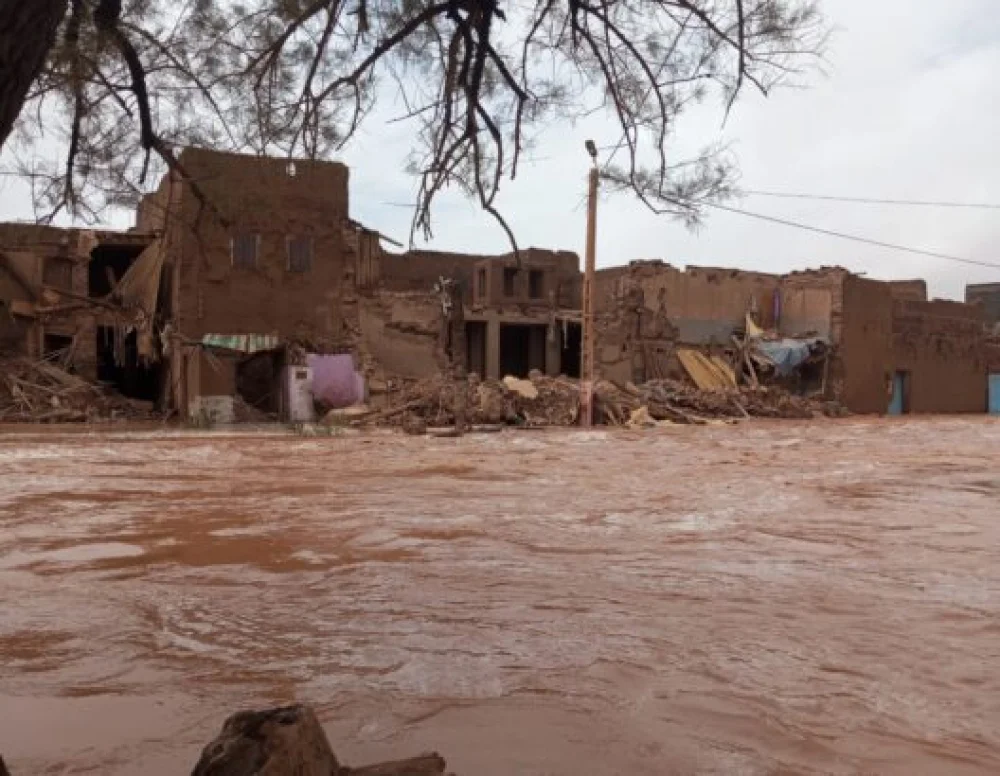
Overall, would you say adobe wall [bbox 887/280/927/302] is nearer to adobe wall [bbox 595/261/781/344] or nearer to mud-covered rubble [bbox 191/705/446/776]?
adobe wall [bbox 595/261/781/344]

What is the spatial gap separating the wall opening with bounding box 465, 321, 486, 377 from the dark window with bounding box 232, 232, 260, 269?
275 inches

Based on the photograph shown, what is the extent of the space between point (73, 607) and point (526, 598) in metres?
2.39

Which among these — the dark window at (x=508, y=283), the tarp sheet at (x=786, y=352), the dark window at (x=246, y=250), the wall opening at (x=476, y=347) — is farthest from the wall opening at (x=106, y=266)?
the tarp sheet at (x=786, y=352)

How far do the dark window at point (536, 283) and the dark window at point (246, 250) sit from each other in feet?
30.9

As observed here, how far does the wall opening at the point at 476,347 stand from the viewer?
28.5 metres

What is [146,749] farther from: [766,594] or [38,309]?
[38,309]

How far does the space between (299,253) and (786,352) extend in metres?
14.8

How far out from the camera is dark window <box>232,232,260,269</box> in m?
23.5

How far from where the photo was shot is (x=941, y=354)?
34.3 metres

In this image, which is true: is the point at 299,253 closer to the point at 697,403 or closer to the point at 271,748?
the point at 697,403

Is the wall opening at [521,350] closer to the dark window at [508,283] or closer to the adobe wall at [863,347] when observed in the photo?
the dark window at [508,283]

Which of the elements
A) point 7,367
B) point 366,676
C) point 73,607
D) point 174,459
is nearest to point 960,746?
point 366,676

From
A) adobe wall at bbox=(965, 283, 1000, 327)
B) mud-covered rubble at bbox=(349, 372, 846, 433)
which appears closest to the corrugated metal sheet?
mud-covered rubble at bbox=(349, 372, 846, 433)

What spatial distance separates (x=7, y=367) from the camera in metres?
22.2
